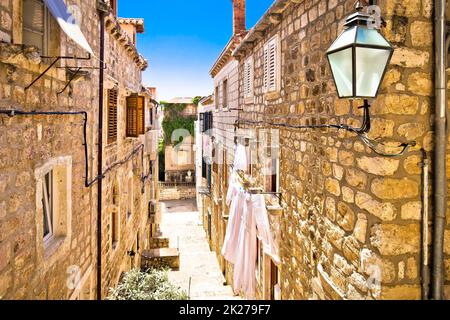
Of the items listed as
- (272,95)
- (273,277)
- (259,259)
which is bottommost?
(273,277)

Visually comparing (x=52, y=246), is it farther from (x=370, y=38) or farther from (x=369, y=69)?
(x=370, y=38)

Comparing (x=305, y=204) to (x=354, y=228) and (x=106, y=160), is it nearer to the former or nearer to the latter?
(x=354, y=228)

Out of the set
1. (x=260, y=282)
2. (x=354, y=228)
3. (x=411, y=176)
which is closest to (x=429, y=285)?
(x=354, y=228)

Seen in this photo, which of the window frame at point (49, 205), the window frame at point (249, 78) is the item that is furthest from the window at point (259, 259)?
the window frame at point (49, 205)

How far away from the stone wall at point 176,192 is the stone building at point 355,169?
88.9 feet

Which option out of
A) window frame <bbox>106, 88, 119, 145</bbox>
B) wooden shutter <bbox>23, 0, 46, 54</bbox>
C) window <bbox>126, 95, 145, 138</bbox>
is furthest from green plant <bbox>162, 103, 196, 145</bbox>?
wooden shutter <bbox>23, 0, 46, 54</bbox>

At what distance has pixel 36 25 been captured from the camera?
13.4ft

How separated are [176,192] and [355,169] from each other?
29846 millimetres

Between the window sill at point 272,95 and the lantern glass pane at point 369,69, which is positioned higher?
the window sill at point 272,95

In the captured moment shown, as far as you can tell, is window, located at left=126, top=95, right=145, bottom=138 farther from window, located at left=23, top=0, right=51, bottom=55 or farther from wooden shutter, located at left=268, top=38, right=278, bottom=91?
window, located at left=23, top=0, right=51, bottom=55

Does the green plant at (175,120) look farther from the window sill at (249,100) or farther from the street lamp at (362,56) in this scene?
the street lamp at (362,56)

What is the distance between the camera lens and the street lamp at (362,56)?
261cm

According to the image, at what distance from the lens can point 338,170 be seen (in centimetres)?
373

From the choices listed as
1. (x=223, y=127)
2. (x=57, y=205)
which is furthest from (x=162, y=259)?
(x=57, y=205)
